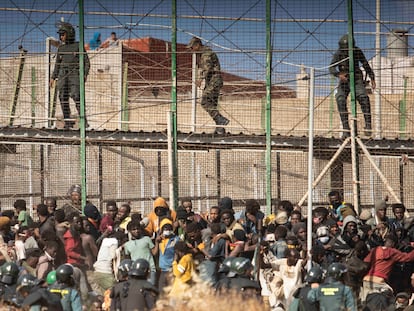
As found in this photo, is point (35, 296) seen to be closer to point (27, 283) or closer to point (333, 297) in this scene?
point (27, 283)

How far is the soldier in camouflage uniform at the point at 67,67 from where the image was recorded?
909 inches

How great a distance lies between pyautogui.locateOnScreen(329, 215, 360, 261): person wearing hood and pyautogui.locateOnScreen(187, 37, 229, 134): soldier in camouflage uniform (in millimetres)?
4346

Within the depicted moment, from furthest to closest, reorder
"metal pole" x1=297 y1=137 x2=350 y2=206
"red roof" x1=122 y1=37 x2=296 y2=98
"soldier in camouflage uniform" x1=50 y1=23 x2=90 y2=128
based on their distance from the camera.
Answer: "red roof" x1=122 y1=37 x2=296 y2=98 < "soldier in camouflage uniform" x1=50 y1=23 x2=90 y2=128 < "metal pole" x1=297 y1=137 x2=350 y2=206

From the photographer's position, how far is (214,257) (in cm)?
1798

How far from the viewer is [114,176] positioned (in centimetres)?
2373

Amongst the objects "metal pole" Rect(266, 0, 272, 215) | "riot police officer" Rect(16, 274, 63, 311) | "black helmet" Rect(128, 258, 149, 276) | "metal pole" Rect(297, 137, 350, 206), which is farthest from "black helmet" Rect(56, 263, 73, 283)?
"metal pole" Rect(297, 137, 350, 206)

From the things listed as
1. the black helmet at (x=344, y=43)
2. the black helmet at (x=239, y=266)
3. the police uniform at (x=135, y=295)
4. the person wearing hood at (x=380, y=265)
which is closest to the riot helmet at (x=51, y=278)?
the police uniform at (x=135, y=295)

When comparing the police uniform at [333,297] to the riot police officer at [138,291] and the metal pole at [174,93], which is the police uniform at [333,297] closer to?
the riot police officer at [138,291]

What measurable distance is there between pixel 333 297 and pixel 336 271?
467mm

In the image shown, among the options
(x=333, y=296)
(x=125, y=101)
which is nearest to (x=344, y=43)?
(x=125, y=101)

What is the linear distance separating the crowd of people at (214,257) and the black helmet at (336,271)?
13 mm

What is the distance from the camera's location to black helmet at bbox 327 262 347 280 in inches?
655

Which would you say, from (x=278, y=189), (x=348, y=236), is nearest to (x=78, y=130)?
(x=278, y=189)

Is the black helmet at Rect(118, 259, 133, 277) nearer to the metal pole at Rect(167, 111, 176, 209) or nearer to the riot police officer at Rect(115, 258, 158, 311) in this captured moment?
the riot police officer at Rect(115, 258, 158, 311)
